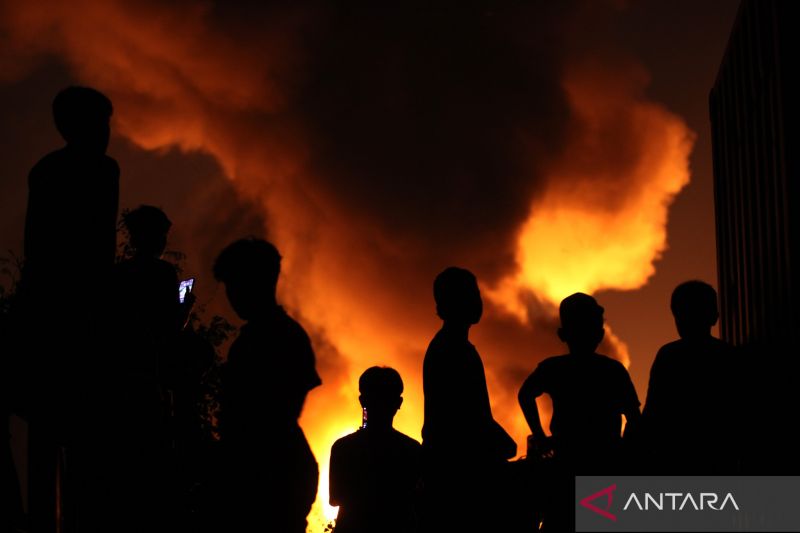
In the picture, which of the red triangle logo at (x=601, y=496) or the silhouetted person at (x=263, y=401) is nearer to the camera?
the silhouetted person at (x=263, y=401)

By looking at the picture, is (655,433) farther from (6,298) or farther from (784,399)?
(6,298)

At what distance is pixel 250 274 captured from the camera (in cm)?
303

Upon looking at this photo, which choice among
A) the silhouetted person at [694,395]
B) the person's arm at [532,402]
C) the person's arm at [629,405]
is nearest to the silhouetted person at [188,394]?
the person's arm at [532,402]

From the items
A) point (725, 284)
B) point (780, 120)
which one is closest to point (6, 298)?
point (725, 284)

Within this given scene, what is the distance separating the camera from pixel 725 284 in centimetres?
1182

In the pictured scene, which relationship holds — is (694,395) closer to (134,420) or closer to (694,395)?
Answer: (694,395)

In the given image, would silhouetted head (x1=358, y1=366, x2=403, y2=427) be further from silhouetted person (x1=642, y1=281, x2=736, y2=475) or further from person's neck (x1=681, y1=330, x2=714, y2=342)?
person's neck (x1=681, y1=330, x2=714, y2=342)

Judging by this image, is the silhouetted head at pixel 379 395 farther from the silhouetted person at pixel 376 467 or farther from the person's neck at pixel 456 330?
the person's neck at pixel 456 330

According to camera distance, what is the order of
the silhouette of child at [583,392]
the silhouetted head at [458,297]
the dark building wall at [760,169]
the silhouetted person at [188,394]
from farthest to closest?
the dark building wall at [760,169] → the silhouette of child at [583,392] → the silhouetted head at [458,297] → the silhouetted person at [188,394]

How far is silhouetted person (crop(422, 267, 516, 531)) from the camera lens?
13.0ft

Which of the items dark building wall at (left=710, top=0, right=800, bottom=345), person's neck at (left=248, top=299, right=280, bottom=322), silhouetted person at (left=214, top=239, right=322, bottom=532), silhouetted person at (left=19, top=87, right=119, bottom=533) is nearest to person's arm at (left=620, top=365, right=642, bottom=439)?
silhouetted person at (left=214, top=239, right=322, bottom=532)

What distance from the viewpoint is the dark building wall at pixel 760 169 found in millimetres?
7062

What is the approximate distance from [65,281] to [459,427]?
1.78 m

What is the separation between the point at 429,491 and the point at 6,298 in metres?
21.6
